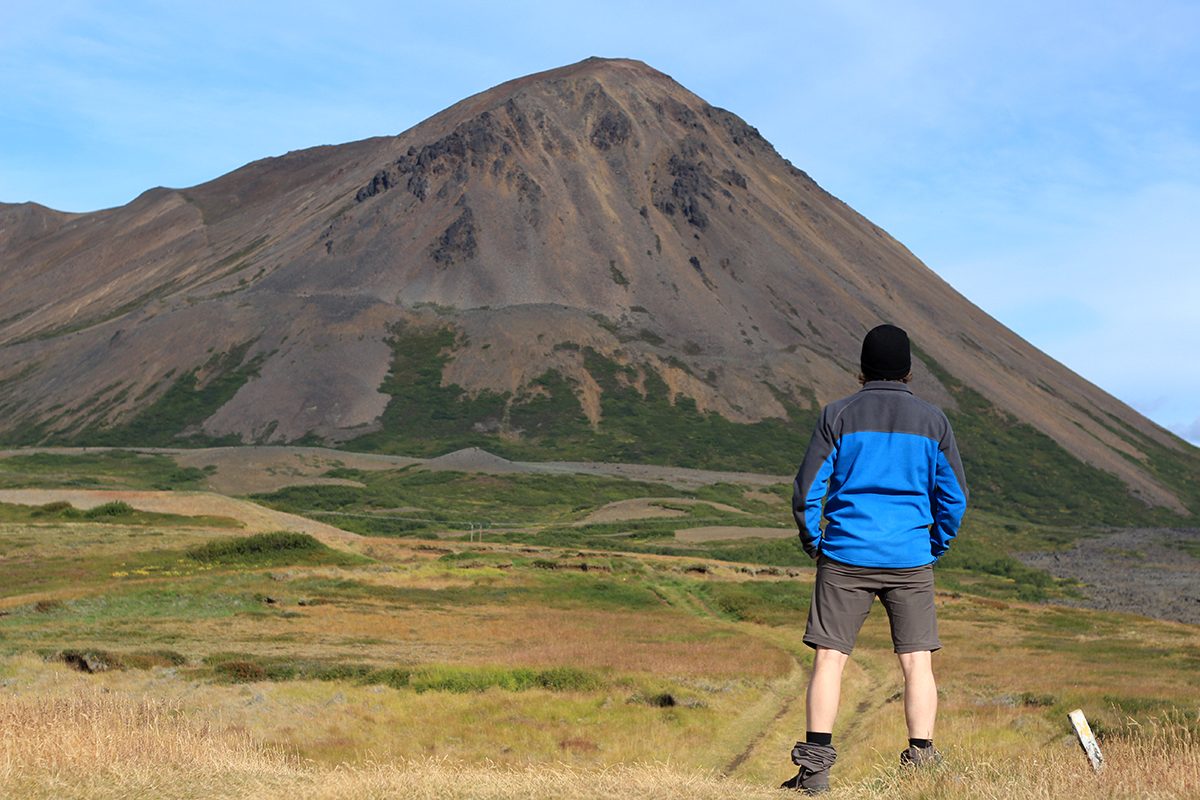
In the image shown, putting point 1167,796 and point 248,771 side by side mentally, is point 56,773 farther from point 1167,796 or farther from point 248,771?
point 1167,796

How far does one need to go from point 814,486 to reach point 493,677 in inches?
992

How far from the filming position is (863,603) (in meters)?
12.9

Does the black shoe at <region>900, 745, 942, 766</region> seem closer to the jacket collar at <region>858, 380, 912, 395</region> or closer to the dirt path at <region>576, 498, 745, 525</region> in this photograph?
the jacket collar at <region>858, 380, 912, 395</region>

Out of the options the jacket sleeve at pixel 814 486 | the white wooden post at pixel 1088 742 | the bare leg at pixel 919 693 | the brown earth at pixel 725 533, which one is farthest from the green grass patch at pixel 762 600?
the jacket sleeve at pixel 814 486

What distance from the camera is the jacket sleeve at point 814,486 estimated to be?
12508mm

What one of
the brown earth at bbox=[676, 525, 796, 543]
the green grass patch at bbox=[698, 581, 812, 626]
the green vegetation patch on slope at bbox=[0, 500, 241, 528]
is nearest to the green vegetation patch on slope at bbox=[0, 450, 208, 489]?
the green vegetation patch on slope at bbox=[0, 500, 241, 528]

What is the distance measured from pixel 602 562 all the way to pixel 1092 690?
179 ft

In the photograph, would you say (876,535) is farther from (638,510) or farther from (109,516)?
(638,510)

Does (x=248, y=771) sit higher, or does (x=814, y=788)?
(x=814, y=788)

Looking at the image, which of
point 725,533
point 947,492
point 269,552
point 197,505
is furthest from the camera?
point 725,533

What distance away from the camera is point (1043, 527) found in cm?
19862

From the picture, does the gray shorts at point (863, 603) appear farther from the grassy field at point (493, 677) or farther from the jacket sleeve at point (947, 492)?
the grassy field at point (493, 677)

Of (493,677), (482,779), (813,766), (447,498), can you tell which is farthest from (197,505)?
(813,766)

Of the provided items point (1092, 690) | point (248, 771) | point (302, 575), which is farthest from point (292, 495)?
point (248, 771)
